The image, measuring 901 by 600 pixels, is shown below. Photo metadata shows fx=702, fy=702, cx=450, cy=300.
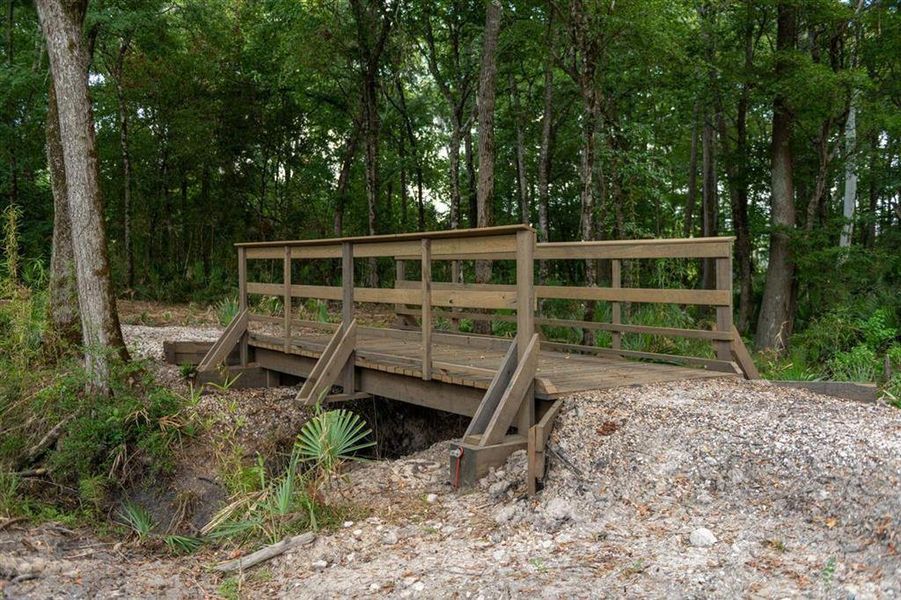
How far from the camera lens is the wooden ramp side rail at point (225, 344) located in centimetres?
942

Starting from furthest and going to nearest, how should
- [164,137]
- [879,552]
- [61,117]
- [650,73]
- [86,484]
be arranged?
1. [164,137]
2. [650,73]
3. [61,117]
4. [86,484]
5. [879,552]

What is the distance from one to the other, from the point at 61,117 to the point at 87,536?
4.42 metres

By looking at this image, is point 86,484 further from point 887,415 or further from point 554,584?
point 887,415

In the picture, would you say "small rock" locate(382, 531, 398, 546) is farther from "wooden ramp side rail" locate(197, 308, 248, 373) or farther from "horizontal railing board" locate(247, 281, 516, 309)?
"wooden ramp side rail" locate(197, 308, 248, 373)

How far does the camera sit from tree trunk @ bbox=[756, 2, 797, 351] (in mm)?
13344

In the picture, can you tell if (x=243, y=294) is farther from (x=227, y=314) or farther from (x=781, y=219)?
(x=781, y=219)

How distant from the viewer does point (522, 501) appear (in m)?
4.86

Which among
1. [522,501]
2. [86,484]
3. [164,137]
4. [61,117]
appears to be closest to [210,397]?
[86,484]

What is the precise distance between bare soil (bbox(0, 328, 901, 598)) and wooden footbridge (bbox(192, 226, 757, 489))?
35cm

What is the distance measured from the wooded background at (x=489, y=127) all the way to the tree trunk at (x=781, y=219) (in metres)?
0.04

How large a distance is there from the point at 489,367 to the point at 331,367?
6.23 feet

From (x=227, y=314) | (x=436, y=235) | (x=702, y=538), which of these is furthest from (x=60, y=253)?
(x=702, y=538)

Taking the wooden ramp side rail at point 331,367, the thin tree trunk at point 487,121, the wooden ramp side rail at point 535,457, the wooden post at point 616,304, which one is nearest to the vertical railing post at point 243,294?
the wooden ramp side rail at point 331,367

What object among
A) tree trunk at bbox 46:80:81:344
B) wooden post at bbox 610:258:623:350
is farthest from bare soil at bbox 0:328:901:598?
tree trunk at bbox 46:80:81:344
